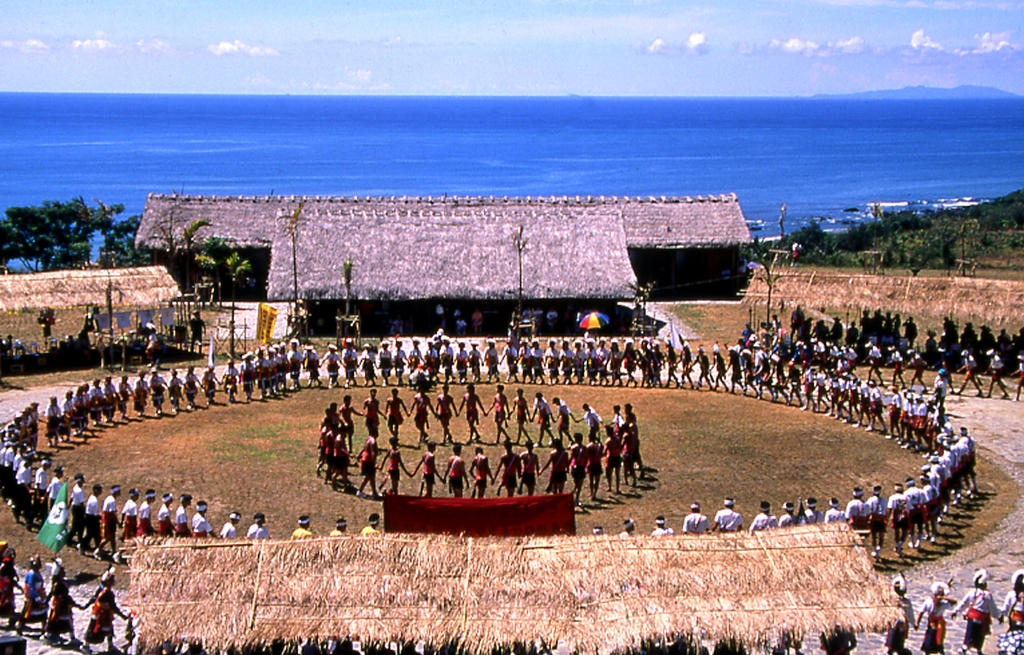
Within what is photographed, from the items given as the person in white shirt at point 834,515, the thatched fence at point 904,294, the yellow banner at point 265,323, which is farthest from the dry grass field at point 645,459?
the thatched fence at point 904,294

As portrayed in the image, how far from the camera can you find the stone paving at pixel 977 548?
1560cm

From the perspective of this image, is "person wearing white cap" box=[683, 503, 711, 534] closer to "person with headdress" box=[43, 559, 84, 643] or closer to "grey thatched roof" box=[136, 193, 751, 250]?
"person with headdress" box=[43, 559, 84, 643]

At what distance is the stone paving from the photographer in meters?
15.6

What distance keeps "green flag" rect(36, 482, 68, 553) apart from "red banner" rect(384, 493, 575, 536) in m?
5.15

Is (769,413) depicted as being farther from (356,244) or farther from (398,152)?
(398,152)

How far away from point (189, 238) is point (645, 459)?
2232cm

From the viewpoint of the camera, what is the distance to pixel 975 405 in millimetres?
28672

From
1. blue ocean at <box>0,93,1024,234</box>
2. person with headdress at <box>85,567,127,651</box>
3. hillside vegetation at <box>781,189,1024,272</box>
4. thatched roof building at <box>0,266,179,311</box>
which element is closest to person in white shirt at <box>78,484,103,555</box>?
person with headdress at <box>85,567,127,651</box>

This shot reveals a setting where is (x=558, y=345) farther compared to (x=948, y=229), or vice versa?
(x=948, y=229)

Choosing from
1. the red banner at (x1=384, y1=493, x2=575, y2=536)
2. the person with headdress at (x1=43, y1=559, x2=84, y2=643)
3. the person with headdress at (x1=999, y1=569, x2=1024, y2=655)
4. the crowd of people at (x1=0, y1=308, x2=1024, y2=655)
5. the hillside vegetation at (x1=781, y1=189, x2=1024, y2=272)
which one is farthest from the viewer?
the hillside vegetation at (x1=781, y1=189, x2=1024, y2=272)

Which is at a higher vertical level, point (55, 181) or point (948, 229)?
point (55, 181)

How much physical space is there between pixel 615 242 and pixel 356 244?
29.1ft

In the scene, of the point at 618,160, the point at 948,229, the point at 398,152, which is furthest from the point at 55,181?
the point at 948,229

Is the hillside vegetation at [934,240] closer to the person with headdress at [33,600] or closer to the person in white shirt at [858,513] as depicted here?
the person in white shirt at [858,513]
